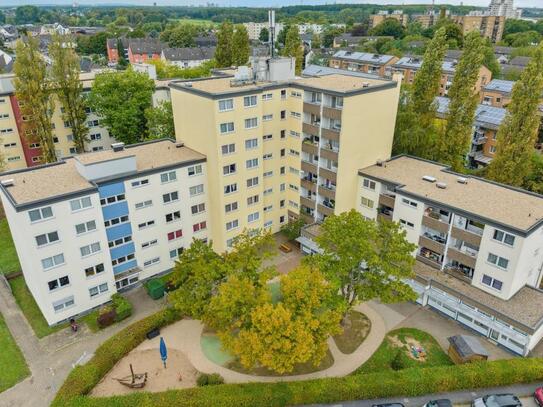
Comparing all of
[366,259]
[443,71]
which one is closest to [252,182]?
[366,259]

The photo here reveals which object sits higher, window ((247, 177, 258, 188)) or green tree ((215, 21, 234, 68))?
green tree ((215, 21, 234, 68))

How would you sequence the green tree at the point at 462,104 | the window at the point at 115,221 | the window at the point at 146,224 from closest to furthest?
the window at the point at 115,221 < the window at the point at 146,224 < the green tree at the point at 462,104

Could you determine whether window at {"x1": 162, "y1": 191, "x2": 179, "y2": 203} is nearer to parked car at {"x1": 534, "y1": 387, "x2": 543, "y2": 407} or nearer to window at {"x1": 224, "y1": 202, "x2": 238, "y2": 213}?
window at {"x1": 224, "y1": 202, "x2": 238, "y2": 213}

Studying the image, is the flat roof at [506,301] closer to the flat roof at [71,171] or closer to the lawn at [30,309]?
the flat roof at [71,171]

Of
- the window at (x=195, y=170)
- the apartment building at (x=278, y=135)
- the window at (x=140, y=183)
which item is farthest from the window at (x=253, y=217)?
the window at (x=140, y=183)

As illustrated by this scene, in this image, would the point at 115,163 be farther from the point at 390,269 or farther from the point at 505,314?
the point at 505,314

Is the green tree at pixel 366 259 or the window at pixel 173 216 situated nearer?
the green tree at pixel 366 259

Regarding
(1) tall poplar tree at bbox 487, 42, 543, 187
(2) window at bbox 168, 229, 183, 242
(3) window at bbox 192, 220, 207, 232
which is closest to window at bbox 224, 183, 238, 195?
(3) window at bbox 192, 220, 207, 232

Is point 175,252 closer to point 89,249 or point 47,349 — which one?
point 89,249
